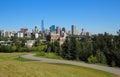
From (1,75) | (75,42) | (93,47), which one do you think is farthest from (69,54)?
(1,75)

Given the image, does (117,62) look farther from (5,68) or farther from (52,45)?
(52,45)

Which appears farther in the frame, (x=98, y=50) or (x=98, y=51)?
(x=98, y=50)

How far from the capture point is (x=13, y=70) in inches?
685

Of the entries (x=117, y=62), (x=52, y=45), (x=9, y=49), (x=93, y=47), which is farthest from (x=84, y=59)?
(x=9, y=49)

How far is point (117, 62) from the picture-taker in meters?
41.1

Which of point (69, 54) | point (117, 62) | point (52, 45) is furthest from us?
point (52, 45)

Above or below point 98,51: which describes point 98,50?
above

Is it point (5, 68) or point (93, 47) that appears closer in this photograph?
point (5, 68)

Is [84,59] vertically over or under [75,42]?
under

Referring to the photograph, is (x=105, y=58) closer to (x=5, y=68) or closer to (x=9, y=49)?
(x=5, y=68)

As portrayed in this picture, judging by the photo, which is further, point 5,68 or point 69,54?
point 69,54

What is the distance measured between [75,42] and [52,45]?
20.0 metres

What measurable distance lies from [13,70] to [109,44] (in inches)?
1332

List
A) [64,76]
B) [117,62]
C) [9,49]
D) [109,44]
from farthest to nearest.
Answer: [9,49]
[109,44]
[117,62]
[64,76]
